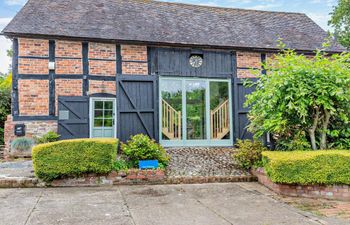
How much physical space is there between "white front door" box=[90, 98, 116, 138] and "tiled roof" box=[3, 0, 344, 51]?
1855mm

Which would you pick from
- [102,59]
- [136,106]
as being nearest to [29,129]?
[102,59]

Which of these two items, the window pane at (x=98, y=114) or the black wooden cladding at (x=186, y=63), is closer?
the window pane at (x=98, y=114)

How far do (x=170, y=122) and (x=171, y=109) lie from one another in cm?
40

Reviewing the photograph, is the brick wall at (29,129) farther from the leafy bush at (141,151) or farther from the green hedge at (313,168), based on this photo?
the green hedge at (313,168)

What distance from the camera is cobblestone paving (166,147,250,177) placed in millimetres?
6312

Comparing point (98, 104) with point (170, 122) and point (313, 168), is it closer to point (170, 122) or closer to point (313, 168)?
point (170, 122)

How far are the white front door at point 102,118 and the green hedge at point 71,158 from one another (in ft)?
10.1

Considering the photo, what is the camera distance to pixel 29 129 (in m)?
8.12

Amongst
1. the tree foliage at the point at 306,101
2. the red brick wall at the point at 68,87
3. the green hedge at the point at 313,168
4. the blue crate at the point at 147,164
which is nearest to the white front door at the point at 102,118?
the red brick wall at the point at 68,87

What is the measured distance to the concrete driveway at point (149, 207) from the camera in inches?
145

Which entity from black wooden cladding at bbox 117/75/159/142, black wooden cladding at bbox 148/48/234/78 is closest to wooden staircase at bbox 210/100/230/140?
black wooden cladding at bbox 148/48/234/78

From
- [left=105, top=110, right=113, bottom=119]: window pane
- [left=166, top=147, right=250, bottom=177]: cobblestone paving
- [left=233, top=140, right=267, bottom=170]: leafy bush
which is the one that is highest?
[left=105, top=110, right=113, bottom=119]: window pane

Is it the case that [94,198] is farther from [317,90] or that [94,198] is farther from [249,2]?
[249,2]

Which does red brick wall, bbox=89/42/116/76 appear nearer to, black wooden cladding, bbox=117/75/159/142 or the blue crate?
black wooden cladding, bbox=117/75/159/142
